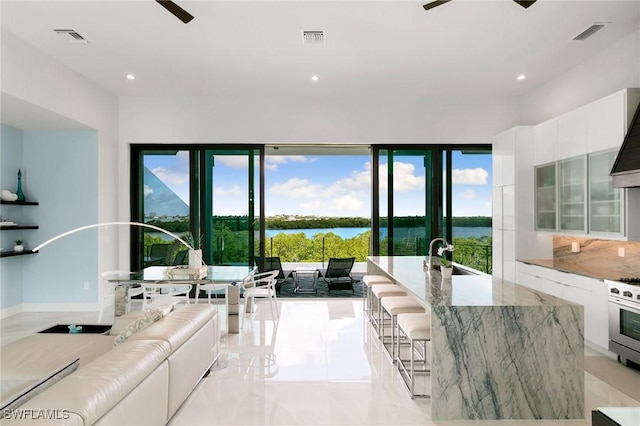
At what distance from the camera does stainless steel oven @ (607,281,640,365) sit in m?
3.16

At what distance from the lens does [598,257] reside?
4.29 metres

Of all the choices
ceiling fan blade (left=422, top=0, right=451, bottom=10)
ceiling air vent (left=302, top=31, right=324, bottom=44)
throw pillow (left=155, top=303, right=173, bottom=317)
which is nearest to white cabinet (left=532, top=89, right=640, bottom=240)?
ceiling fan blade (left=422, top=0, right=451, bottom=10)

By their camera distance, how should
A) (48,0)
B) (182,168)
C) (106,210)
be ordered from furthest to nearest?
1. (182,168)
2. (106,210)
3. (48,0)

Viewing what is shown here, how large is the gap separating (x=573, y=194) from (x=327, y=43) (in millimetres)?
3345

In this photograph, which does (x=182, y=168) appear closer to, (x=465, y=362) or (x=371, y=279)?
(x=371, y=279)

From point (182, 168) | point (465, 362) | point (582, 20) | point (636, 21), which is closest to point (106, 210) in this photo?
point (182, 168)

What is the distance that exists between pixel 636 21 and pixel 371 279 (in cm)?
390

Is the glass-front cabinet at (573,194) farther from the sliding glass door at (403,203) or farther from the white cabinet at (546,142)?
the sliding glass door at (403,203)

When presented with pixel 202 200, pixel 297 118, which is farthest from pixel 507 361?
pixel 202 200

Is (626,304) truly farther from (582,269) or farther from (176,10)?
(176,10)

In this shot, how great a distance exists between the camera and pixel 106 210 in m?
5.64

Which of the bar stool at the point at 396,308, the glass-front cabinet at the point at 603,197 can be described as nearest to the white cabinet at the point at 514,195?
the glass-front cabinet at the point at 603,197

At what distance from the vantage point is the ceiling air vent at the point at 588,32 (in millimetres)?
3693

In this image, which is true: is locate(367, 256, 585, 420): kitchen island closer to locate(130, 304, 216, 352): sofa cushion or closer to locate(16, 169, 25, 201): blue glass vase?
locate(130, 304, 216, 352): sofa cushion
